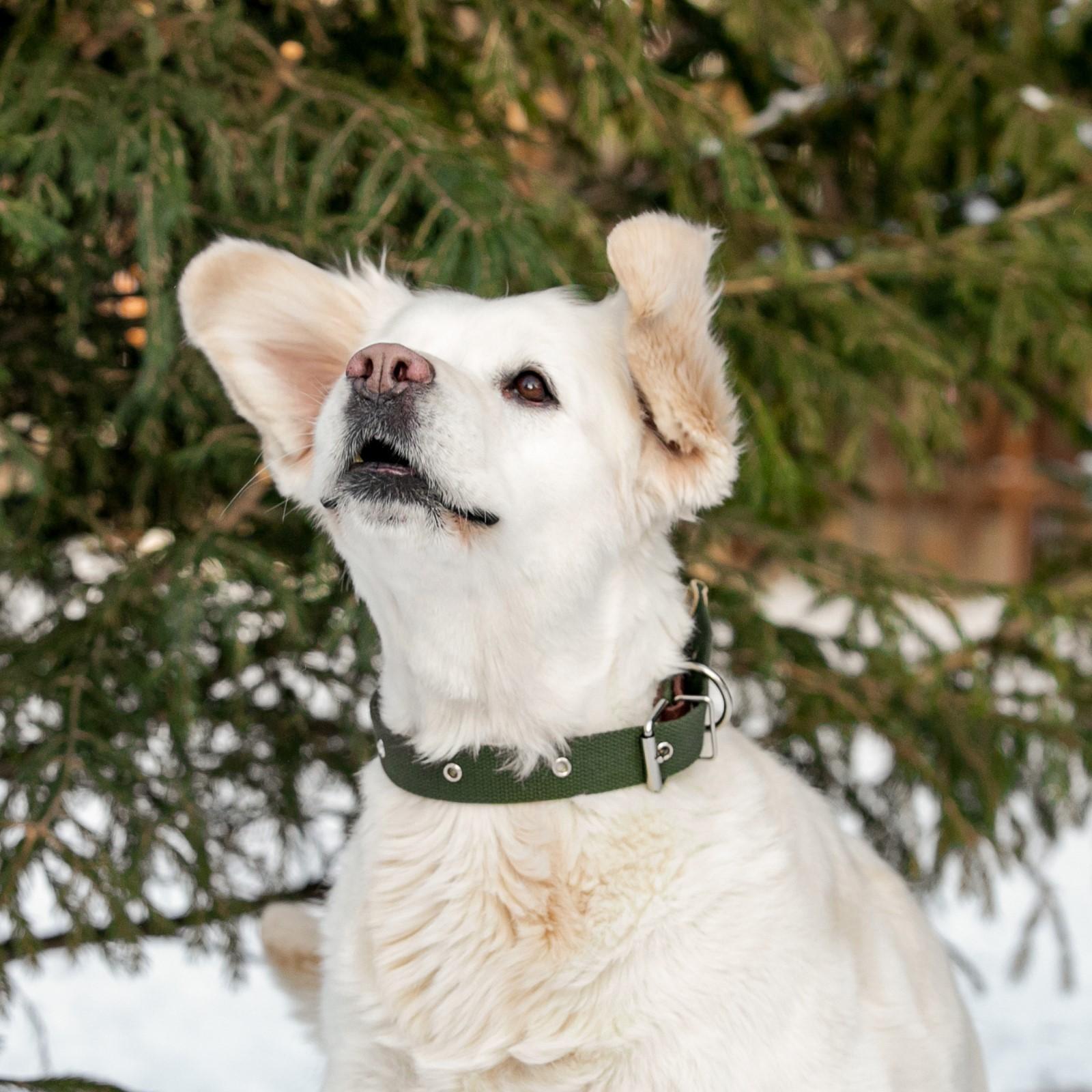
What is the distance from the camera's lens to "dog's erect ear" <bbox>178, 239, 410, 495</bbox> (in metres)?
1.80

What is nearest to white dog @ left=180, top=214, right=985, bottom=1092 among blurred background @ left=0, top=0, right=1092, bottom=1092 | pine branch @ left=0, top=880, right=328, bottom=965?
blurred background @ left=0, top=0, right=1092, bottom=1092

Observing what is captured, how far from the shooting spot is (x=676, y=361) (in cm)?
160

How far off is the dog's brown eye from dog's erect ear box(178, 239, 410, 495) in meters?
0.34

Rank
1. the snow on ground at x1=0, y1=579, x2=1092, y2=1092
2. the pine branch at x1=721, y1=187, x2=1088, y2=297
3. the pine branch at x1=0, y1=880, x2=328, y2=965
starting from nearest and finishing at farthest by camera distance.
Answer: the pine branch at x1=0, y1=880, x2=328, y2=965 < the pine branch at x1=721, y1=187, x2=1088, y2=297 < the snow on ground at x1=0, y1=579, x2=1092, y2=1092

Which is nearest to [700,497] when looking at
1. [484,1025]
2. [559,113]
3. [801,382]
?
[484,1025]

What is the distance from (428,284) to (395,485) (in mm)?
847

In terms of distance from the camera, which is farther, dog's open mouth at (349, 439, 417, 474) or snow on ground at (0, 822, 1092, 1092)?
snow on ground at (0, 822, 1092, 1092)

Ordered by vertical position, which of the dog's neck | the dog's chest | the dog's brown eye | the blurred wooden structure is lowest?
the blurred wooden structure

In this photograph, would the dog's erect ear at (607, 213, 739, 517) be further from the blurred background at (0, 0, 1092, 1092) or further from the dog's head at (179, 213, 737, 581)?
the blurred background at (0, 0, 1092, 1092)

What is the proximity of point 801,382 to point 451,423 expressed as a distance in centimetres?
151

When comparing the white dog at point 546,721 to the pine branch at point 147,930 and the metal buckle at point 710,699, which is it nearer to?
the metal buckle at point 710,699

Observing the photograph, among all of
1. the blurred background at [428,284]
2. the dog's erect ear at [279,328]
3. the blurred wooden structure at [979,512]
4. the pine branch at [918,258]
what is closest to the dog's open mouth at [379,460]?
the dog's erect ear at [279,328]

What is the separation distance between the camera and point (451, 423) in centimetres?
153

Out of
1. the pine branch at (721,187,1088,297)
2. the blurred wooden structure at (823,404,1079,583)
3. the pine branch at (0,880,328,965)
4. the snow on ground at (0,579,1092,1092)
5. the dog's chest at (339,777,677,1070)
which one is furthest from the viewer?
the blurred wooden structure at (823,404,1079,583)
